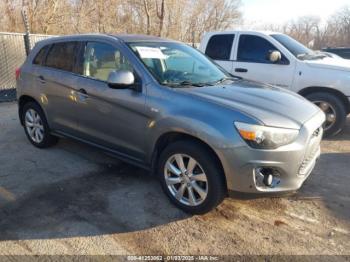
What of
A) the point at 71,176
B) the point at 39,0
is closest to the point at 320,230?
the point at 71,176

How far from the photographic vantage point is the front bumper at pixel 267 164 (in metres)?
2.96

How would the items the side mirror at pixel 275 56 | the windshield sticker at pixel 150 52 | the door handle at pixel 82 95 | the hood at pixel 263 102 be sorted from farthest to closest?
the side mirror at pixel 275 56, the door handle at pixel 82 95, the windshield sticker at pixel 150 52, the hood at pixel 263 102

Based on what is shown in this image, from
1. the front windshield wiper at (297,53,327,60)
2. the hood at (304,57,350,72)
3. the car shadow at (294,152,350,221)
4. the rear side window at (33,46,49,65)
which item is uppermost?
the rear side window at (33,46,49,65)

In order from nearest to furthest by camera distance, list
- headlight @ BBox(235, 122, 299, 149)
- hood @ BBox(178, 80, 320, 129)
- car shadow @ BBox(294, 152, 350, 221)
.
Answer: headlight @ BBox(235, 122, 299, 149)
hood @ BBox(178, 80, 320, 129)
car shadow @ BBox(294, 152, 350, 221)

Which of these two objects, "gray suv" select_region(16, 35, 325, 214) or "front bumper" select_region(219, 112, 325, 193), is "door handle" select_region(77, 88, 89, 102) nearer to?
"gray suv" select_region(16, 35, 325, 214)

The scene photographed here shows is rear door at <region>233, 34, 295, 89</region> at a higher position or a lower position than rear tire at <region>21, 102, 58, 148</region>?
higher

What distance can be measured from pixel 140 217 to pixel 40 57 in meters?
3.02

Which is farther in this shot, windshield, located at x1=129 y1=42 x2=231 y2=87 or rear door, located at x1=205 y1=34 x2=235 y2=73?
rear door, located at x1=205 y1=34 x2=235 y2=73

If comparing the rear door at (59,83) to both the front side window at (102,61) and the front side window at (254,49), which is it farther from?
the front side window at (254,49)

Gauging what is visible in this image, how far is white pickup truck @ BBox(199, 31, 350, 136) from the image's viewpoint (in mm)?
5973

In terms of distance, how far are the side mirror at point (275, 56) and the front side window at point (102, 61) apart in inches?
134

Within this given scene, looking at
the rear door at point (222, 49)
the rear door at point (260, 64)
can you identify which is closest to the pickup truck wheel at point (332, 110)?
the rear door at point (260, 64)

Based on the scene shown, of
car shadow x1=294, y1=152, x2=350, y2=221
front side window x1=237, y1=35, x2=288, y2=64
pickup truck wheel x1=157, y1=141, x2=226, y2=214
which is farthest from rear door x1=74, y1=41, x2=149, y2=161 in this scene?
front side window x1=237, y1=35, x2=288, y2=64

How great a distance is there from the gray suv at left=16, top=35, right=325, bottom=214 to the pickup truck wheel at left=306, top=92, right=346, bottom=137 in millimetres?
2413
